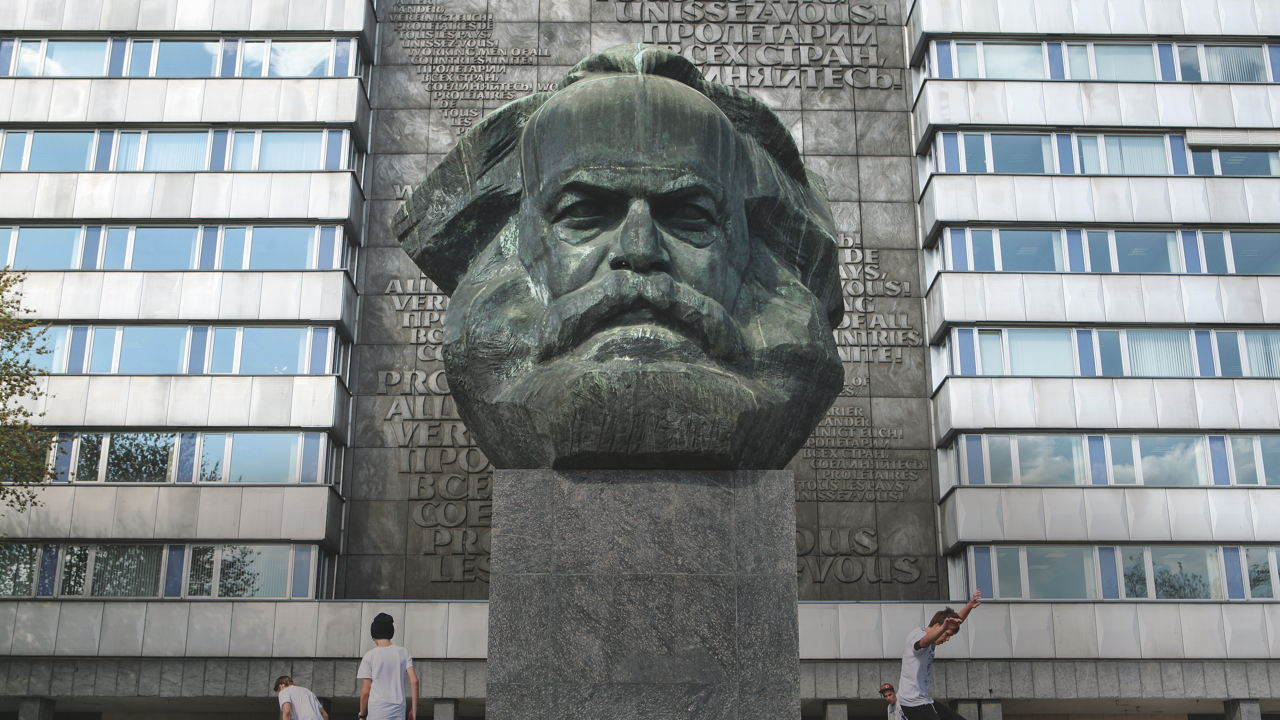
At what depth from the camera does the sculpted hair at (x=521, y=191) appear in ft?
23.1

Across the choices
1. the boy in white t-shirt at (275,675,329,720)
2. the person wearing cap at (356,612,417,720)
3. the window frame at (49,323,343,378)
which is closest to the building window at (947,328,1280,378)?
the window frame at (49,323,343,378)

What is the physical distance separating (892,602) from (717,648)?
19.3m

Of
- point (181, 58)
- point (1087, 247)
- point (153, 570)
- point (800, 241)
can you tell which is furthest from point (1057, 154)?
point (153, 570)

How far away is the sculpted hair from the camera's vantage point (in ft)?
23.1

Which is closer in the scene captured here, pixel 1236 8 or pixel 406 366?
pixel 406 366

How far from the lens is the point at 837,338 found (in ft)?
87.7

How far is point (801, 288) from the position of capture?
6.93m

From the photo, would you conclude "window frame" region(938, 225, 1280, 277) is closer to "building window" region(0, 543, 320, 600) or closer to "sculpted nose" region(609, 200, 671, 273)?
"building window" region(0, 543, 320, 600)

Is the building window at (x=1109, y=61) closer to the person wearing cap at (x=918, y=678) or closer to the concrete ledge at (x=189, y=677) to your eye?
the concrete ledge at (x=189, y=677)

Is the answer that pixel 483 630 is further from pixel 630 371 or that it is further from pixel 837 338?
pixel 630 371


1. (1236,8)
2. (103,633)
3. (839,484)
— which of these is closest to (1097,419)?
(839,484)

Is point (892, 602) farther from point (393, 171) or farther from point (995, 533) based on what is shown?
point (393, 171)

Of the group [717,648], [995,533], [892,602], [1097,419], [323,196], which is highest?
[323,196]

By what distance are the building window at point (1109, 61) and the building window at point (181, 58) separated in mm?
14813
